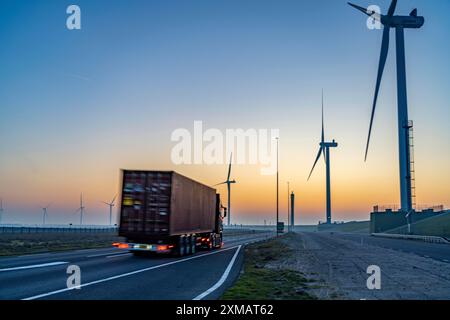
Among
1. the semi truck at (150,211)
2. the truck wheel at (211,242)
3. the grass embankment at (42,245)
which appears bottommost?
the grass embankment at (42,245)

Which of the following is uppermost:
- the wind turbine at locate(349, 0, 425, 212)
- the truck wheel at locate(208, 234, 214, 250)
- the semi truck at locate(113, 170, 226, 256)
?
the wind turbine at locate(349, 0, 425, 212)

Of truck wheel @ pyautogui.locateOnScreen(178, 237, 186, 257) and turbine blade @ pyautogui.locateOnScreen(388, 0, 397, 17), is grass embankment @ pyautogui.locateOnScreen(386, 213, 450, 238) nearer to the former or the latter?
turbine blade @ pyautogui.locateOnScreen(388, 0, 397, 17)

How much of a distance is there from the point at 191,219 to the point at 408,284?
15229mm

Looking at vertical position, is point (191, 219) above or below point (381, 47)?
below

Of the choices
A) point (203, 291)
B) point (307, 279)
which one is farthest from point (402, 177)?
point (203, 291)

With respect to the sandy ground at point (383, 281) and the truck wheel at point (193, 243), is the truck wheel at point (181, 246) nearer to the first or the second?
the truck wheel at point (193, 243)

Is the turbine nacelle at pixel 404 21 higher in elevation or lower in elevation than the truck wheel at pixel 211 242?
higher

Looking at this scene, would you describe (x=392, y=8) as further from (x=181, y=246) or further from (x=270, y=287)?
(x=270, y=287)

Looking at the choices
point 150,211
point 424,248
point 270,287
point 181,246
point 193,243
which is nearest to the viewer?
point 270,287

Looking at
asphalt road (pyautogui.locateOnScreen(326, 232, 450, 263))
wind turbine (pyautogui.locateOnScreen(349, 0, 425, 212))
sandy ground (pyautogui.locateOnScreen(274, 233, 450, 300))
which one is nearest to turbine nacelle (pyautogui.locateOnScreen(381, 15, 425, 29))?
wind turbine (pyautogui.locateOnScreen(349, 0, 425, 212))


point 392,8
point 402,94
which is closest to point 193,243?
point 402,94

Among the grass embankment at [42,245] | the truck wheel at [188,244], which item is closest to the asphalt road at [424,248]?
the truck wheel at [188,244]
